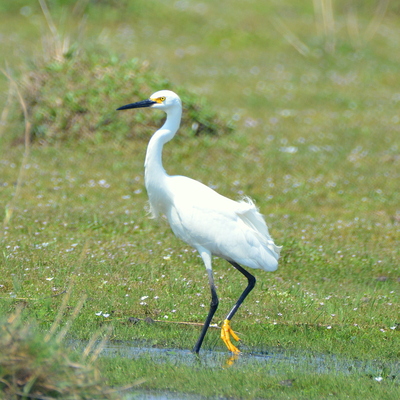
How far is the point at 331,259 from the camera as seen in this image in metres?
8.37

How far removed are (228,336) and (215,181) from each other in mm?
5653

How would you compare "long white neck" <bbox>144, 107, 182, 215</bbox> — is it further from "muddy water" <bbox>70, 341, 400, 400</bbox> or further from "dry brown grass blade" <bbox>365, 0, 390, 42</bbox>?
"dry brown grass blade" <bbox>365, 0, 390, 42</bbox>

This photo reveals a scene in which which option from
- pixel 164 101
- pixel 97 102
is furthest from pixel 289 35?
pixel 164 101

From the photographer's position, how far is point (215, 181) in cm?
1144

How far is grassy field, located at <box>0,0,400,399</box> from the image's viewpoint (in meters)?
6.12

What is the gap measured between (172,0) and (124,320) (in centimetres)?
1954

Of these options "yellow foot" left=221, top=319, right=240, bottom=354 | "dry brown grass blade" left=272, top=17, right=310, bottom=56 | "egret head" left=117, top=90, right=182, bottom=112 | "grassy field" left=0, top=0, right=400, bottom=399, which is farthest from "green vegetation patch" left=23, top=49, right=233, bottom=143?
"dry brown grass blade" left=272, top=17, right=310, bottom=56

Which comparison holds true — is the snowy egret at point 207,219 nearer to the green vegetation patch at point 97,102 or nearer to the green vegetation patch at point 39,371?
the green vegetation patch at point 39,371

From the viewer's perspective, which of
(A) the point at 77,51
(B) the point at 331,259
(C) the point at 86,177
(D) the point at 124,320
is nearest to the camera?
(D) the point at 124,320

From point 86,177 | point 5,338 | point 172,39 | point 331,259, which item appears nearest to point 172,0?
point 172,39

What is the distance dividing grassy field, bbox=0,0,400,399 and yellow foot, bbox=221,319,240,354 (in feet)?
0.51

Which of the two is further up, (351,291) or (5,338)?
(5,338)

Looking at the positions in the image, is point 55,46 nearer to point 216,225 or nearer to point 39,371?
point 216,225

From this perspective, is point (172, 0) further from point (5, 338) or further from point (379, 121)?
point (5, 338)
